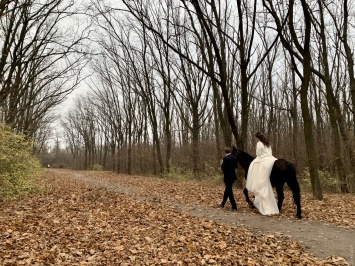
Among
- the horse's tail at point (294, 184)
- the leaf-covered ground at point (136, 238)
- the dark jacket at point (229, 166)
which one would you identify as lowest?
the leaf-covered ground at point (136, 238)

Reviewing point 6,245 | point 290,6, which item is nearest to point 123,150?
point 290,6

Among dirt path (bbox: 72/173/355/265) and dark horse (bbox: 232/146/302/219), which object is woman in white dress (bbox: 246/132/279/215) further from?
dirt path (bbox: 72/173/355/265)

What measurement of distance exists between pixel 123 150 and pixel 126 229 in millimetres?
29652

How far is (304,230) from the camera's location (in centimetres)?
657

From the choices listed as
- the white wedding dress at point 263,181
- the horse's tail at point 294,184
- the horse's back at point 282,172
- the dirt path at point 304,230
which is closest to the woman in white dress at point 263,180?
the white wedding dress at point 263,181

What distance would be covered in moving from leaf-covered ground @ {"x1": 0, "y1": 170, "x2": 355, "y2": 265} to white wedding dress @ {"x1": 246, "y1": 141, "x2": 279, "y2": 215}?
0.58 m

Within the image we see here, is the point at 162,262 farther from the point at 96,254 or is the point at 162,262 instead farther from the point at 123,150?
the point at 123,150

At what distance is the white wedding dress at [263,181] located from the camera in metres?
8.33

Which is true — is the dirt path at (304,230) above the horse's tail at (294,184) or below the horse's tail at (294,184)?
below

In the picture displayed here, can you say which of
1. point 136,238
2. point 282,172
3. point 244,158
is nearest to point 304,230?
point 282,172

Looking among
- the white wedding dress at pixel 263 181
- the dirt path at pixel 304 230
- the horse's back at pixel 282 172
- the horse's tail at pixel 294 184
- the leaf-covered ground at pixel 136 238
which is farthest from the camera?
the white wedding dress at pixel 263 181

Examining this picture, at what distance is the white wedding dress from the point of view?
8.33 meters

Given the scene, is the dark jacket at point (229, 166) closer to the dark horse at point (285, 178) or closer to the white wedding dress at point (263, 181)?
the white wedding dress at point (263, 181)

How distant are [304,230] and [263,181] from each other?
2091mm
